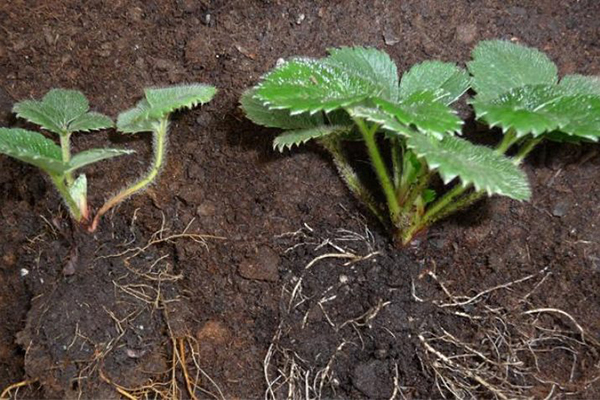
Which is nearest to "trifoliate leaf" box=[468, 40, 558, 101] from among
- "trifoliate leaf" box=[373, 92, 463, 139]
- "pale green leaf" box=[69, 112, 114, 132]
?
"trifoliate leaf" box=[373, 92, 463, 139]

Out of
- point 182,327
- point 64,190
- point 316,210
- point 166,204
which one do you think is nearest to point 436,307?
point 316,210

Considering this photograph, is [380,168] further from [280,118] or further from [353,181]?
[280,118]

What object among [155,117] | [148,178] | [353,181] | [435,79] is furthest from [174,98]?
[435,79]

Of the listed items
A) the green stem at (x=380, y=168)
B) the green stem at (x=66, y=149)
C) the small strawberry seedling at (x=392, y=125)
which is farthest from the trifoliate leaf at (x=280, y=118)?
the green stem at (x=66, y=149)

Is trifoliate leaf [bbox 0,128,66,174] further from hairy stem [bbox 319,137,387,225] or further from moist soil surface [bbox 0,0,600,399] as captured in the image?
hairy stem [bbox 319,137,387,225]

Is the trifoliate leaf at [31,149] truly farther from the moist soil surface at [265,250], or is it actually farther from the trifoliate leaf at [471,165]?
the trifoliate leaf at [471,165]

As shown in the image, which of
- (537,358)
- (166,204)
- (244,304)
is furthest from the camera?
(166,204)

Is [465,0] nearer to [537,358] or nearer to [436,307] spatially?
[436,307]
